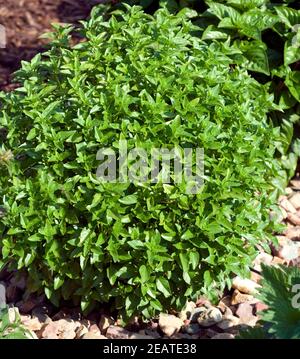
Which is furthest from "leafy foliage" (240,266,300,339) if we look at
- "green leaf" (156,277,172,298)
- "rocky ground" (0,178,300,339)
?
"rocky ground" (0,178,300,339)

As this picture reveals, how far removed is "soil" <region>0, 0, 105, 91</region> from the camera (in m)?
6.63

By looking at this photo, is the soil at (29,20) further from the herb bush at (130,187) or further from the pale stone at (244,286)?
the pale stone at (244,286)

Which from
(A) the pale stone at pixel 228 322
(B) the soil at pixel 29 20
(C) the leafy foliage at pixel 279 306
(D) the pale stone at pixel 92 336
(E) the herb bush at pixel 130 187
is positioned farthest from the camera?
(B) the soil at pixel 29 20

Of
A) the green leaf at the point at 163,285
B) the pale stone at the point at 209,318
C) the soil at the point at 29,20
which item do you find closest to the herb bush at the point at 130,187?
the green leaf at the point at 163,285

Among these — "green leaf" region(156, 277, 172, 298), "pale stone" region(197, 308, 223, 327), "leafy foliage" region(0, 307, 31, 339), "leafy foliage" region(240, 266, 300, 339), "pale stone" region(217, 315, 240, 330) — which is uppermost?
"leafy foliage" region(240, 266, 300, 339)

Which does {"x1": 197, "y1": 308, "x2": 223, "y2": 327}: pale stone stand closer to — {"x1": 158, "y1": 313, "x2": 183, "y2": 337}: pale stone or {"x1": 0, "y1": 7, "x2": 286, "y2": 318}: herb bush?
{"x1": 158, "y1": 313, "x2": 183, "y2": 337}: pale stone

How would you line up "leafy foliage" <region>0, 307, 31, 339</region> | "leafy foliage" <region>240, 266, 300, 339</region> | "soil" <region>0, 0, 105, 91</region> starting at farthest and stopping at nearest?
1. "soil" <region>0, 0, 105, 91</region>
2. "leafy foliage" <region>0, 307, 31, 339</region>
3. "leafy foliage" <region>240, 266, 300, 339</region>

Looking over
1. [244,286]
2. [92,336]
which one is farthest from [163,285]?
[244,286]

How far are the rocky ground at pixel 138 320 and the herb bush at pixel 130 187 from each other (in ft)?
0.51

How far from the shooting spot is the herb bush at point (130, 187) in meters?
4.05

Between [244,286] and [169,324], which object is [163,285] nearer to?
[169,324]

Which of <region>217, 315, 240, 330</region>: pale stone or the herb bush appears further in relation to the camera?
<region>217, 315, 240, 330</region>: pale stone

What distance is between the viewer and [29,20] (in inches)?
274

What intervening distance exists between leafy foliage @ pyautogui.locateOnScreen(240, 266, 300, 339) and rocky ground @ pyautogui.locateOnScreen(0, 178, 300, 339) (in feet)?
2.43
